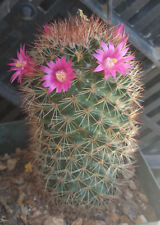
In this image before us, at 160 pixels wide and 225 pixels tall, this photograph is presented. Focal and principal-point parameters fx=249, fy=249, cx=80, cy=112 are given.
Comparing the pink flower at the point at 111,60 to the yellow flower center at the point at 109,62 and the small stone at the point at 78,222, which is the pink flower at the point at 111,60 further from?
the small stone at the point at 78,222

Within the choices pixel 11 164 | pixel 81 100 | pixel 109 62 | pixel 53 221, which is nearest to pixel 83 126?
pixel 81 100

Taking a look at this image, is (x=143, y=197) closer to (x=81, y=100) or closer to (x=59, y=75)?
(x=81, y=100)

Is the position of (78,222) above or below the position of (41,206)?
below

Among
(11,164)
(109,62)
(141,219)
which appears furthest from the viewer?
(11,164)

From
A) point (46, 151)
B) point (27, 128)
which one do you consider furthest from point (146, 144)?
point (46, 151)

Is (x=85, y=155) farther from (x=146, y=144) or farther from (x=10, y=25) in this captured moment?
(x=146, y=144)

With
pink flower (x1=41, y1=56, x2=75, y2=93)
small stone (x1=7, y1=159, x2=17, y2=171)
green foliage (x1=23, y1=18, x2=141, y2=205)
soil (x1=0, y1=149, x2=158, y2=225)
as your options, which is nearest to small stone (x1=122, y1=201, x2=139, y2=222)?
soil (x1=0, y1=149, x2=158, y2=225)

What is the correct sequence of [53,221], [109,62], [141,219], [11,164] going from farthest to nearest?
1. [11,164]
2. [141,219]
3. [53,221]
4. [109,62]

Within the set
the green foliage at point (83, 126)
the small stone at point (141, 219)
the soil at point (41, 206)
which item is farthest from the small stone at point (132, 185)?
the green foliage at point (83, 126)
